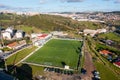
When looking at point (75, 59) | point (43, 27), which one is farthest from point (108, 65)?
point (43, 27)

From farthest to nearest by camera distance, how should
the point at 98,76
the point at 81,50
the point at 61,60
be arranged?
the point at 81,50
the point at 61,60
the point at 98,76

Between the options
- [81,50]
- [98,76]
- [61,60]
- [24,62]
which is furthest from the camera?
[81,50]

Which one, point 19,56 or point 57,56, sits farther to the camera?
point 57,56

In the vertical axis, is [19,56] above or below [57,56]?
above

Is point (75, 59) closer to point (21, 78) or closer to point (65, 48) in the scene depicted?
point (65, 48)

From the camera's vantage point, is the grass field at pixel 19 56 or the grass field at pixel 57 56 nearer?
the grass field at pixel 19 56

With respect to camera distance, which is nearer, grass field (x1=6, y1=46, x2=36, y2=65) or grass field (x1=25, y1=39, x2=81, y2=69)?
grass field (x1=6, y1=46, x2=36, y2=65)

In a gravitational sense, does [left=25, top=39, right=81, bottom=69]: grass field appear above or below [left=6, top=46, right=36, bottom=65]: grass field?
below

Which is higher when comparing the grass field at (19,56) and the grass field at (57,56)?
the grass field at (19,56)
